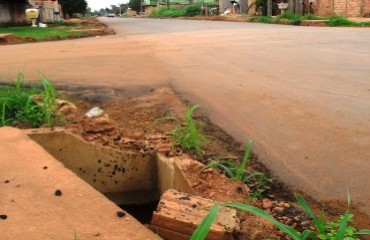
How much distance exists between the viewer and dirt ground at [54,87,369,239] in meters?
2.04

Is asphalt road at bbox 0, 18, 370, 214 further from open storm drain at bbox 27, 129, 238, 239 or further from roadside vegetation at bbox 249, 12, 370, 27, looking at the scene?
roadside vegetation at bbox 249, 12, 370, 27

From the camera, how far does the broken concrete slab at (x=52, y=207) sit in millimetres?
1794

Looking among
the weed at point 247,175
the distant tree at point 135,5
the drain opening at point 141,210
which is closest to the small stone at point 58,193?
the weed at point 247,175

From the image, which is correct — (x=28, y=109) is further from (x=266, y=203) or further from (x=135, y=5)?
(x=135, y=5)

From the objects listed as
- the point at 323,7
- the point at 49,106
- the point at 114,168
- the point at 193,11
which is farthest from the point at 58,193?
the point at 193,11

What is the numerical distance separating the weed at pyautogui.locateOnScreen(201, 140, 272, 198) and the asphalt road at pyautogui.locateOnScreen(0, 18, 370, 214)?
0.44 feet

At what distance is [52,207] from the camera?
2004 millimetres

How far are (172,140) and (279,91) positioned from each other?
→ 1896 mm

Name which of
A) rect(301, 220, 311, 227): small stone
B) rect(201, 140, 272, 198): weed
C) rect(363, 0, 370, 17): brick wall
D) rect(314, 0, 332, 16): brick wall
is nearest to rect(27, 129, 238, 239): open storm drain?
rect(201, 140, 272, 198): weed

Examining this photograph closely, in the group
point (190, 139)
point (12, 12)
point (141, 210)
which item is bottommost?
point (141, 210)

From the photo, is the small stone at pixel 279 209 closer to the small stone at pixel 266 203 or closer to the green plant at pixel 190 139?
the small stone at pixel 266 203

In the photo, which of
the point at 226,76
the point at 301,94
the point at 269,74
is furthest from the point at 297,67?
the point at 301,94

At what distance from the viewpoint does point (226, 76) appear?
5.52 meters

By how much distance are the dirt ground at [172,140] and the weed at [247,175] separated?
0.03m
